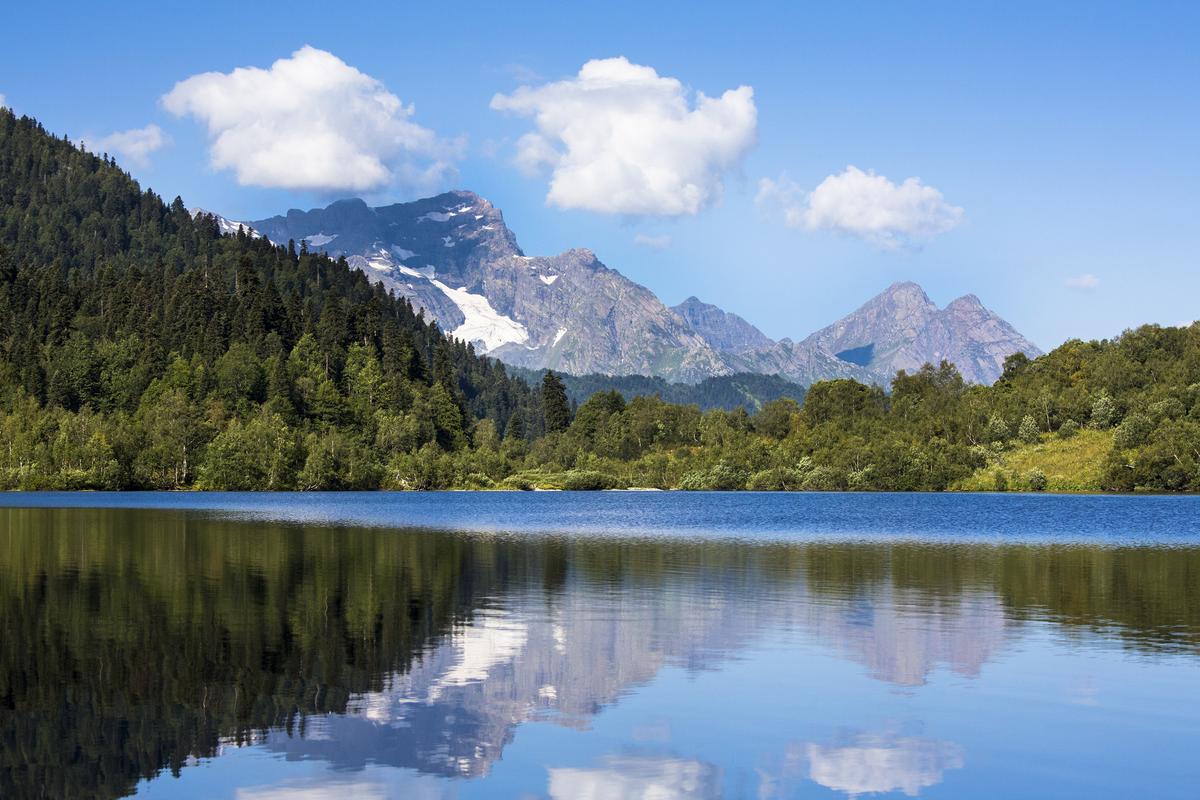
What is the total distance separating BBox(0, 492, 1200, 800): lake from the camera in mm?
24500

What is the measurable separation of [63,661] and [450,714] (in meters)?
12.7

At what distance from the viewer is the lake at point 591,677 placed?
965 inches

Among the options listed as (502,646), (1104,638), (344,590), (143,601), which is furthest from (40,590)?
(1104,638)

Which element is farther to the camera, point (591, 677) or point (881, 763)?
point (591, 677)

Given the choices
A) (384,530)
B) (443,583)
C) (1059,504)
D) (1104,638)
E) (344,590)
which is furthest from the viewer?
(1059,504)

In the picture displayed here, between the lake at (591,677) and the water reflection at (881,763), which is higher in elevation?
the lake at (591,677)

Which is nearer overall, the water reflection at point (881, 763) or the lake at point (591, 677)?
the water reflection at point (881, 763)

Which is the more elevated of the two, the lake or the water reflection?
the lake

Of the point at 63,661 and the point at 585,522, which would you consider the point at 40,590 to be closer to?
the point at 63,661

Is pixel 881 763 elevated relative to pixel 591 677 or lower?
lower

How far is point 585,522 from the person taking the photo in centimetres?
12925

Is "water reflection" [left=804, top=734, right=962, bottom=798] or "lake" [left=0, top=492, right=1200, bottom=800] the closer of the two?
"water reflection" [left=804, top=734, right=962, bottom=798]

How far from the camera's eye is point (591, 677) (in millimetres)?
34500

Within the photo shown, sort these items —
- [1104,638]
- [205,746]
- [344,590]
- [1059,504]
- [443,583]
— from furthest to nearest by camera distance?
[1059,504] → [443,583] → [344,590] → [1104,638] → [205,746]
